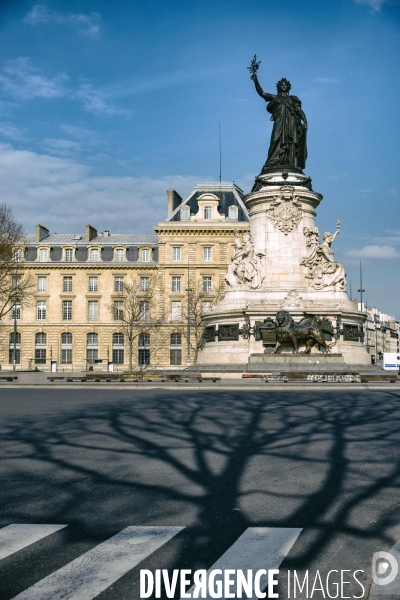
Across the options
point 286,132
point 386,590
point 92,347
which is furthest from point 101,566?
point 92,347

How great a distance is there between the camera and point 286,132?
126 feet

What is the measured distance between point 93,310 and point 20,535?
69459mm

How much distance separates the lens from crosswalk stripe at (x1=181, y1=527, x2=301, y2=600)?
472 cm

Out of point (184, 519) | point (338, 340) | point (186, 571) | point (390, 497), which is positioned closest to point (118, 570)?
point (186, 571)

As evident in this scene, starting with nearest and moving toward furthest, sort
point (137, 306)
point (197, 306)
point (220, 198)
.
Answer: point (197, 306) → point (137, 306) → point (220, 198)

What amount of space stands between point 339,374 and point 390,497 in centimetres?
2277

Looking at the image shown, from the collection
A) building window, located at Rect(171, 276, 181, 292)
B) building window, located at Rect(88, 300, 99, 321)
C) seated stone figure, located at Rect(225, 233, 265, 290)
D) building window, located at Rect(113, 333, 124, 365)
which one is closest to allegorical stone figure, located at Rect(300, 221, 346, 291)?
seated stone figure, located at Rect(225, 233, 265, 290)

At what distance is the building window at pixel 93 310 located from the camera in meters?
74.0

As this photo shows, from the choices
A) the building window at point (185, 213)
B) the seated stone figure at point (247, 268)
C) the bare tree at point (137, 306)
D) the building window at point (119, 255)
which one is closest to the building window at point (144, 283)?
the bare tree at point (137, 306)

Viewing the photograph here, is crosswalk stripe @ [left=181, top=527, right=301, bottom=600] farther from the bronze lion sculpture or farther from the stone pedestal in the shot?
the stone pedestal

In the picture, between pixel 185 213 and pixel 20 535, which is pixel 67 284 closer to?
pixel 185 213

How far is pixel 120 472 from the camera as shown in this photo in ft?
27.6

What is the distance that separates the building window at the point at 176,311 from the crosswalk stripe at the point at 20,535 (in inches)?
2571

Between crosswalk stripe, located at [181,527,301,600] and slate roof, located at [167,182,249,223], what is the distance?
67762 mm
